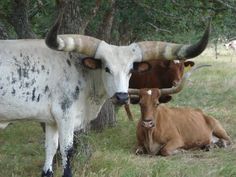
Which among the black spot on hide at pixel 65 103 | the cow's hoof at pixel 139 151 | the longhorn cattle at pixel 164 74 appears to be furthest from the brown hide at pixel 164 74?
the black spot on hide at pixel 65 103

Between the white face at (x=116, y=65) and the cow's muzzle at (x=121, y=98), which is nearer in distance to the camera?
the cow's muzzle at (x=121, y=98)

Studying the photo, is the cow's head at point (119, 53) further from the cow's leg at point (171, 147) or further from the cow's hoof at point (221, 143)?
the cow's hoof at point (221, 143)

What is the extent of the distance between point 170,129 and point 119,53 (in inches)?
123

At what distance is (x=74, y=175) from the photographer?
694cm

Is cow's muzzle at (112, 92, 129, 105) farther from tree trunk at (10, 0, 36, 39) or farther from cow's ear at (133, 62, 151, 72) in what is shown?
tree trunk at (10, 0, 36, 39)

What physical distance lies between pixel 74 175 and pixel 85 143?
0.76 metres

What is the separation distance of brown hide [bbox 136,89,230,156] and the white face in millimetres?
2130

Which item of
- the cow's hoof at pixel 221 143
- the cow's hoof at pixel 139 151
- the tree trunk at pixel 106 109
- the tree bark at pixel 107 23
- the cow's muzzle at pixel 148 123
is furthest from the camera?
the tree trunk at pixel 106 109

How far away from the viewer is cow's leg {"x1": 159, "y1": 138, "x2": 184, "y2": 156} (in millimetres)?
9000

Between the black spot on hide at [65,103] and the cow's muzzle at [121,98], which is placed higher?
the cow's muzzle at [121,98]

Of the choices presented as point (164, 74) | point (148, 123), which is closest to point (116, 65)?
point (148, 123)

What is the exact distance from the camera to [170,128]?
9.41m

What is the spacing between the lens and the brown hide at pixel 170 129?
8797 millimetres

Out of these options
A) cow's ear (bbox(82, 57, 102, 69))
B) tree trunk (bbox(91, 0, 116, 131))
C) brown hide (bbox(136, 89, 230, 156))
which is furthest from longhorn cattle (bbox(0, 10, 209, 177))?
tree trunk (bbox(91, 0, 116, 131))
